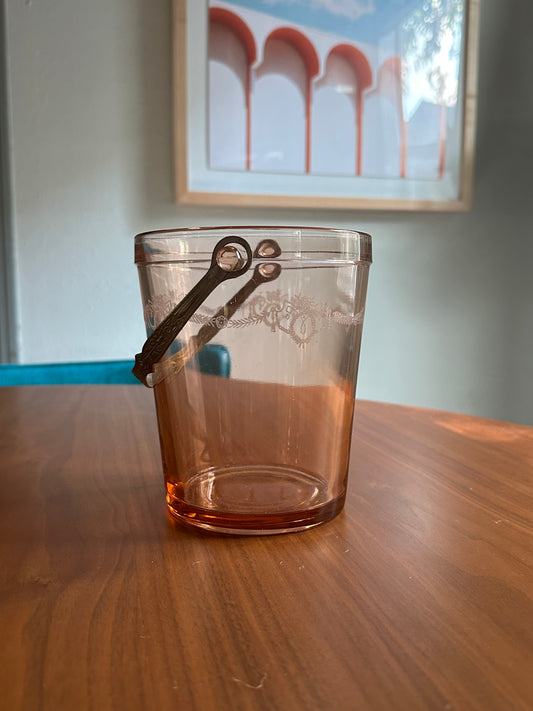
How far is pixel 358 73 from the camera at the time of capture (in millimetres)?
1459

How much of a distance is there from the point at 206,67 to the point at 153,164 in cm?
24

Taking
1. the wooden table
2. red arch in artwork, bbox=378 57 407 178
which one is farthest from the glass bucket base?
red arch in artwork, bbox=378 57 407 178

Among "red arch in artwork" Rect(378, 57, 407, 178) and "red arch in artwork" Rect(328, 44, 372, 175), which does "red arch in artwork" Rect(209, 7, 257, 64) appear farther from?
"red arch in artwork" Rect(378, 57, 407, 178)

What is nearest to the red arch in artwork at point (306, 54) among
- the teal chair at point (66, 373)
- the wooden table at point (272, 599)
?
the teal chair at point (66, 373)

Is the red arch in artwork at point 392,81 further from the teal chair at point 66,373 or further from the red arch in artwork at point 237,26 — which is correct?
the teal chair at point 66,373

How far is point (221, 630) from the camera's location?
20cm

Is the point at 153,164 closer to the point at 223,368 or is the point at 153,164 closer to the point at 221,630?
the point at 223,368

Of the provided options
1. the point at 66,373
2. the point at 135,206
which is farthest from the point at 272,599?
the point at 135,206

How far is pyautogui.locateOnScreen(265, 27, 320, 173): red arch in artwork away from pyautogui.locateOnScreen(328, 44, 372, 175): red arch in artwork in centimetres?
5

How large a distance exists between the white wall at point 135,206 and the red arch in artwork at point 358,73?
6.5 inches

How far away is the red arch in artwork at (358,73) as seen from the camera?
56.7 inches

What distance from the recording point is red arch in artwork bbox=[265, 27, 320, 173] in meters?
1.39

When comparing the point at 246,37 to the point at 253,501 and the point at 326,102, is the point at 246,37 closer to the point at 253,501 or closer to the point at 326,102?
the point at 326,102

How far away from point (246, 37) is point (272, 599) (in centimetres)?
139
